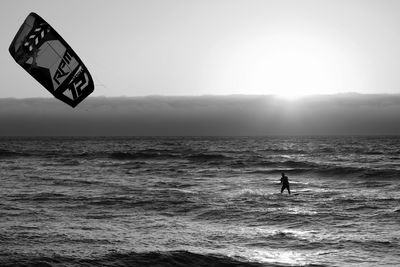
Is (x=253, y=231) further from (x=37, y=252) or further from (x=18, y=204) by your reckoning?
(x=18, y=204)

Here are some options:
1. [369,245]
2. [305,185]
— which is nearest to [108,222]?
[369,245]

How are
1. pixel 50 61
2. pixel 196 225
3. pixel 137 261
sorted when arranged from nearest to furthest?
pixel 50 61 → pixel 137 261 → pixel 196 225

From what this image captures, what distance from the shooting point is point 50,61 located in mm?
8531

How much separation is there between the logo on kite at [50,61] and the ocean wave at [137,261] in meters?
5.36

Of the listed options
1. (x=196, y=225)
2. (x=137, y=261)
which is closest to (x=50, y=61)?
(x=137, y=261)

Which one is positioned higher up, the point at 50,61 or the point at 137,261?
the point at 50,61

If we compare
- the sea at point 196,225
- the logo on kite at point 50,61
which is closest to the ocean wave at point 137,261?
the sea at point 196,225

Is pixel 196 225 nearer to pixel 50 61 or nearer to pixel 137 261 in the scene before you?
pixel 137 261

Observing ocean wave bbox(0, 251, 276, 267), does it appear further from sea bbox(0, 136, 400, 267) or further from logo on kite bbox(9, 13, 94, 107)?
logo on kite bbox(9, 13, 94, 107)

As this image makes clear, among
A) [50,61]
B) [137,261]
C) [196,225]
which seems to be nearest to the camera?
[50,61]

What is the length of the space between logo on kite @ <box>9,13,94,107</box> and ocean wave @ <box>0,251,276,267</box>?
5.36 meters

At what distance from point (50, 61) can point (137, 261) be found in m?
6.23

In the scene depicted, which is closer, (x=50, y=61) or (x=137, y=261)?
(x=50, y=61)

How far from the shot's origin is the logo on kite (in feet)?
27.4
